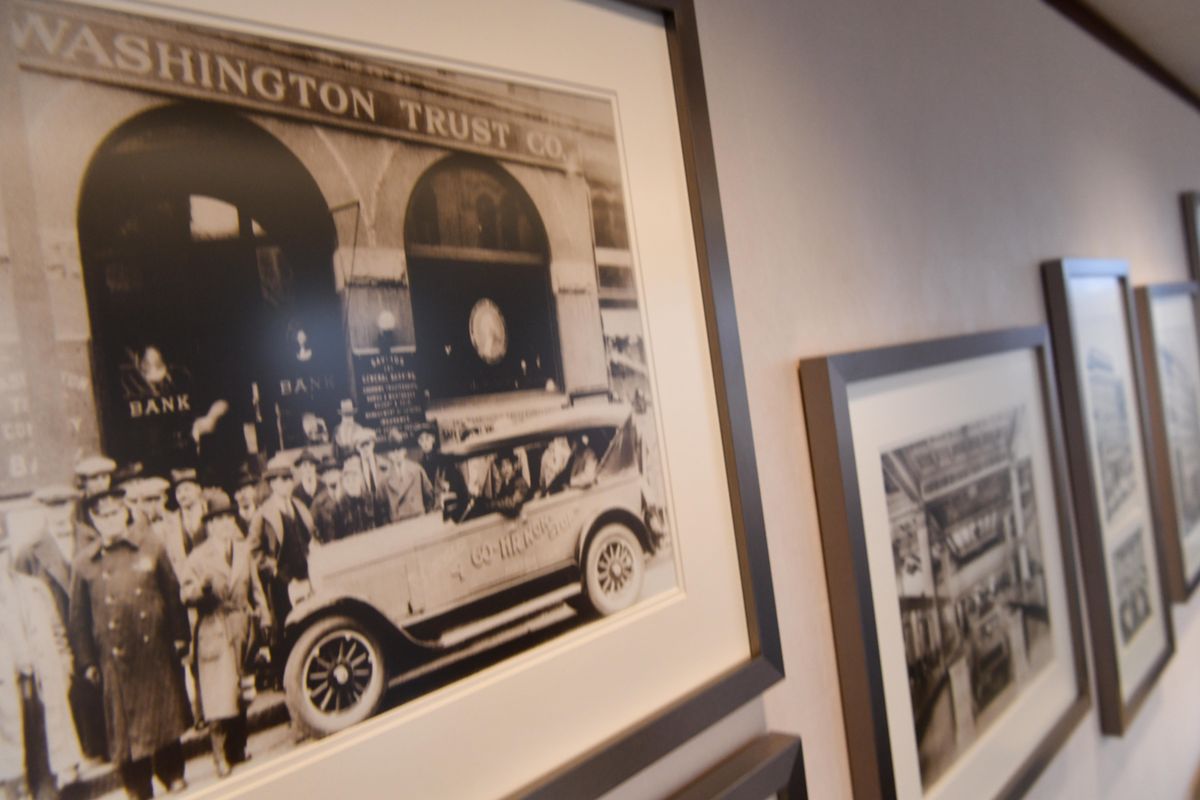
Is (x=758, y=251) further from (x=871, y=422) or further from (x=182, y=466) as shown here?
(x=182, y=466)

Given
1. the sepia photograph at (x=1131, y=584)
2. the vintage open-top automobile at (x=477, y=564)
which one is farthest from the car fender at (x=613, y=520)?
the sepia photograph at (x=1131, y=584)

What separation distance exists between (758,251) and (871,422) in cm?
19

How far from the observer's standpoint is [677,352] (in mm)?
497

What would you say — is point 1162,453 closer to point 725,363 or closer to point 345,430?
point 725,363

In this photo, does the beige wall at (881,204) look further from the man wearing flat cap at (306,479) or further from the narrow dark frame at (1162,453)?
the man wearing flat cap at (306,479)

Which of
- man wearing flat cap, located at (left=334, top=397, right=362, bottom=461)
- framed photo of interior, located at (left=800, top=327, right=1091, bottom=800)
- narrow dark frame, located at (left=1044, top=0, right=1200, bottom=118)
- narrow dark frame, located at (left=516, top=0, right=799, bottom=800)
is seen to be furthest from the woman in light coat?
narrow dark frame, located at (left=1044, top=0, right=1200, bottom=118)

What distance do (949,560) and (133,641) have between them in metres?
0.71

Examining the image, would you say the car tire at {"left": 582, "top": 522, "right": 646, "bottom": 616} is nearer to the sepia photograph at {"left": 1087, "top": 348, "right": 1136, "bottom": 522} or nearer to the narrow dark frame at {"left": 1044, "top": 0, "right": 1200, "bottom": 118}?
the sepia photograph at {"left": 1087, "top": 348, "right": 1136, "bottom": 522}

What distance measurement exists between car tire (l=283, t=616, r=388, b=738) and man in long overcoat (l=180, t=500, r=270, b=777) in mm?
21

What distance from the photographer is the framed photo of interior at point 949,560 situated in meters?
0.62

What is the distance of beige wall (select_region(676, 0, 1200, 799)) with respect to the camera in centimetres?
59

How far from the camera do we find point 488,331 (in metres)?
0.40

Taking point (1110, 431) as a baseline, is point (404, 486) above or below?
above

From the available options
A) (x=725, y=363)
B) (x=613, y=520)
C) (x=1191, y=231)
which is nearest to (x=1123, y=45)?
(x=1191, y=231)
